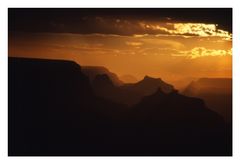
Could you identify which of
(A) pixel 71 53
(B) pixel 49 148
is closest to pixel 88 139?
(B) pixel 49 148

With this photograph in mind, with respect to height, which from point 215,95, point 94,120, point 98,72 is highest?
point 98,72

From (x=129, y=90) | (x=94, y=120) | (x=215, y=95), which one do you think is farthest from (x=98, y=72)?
(x=215, y=95)

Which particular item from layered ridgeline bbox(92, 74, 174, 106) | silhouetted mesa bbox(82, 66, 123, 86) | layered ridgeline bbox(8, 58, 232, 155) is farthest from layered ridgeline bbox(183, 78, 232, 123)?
silhouetted mesa bbox(82, 66, 123, 86)

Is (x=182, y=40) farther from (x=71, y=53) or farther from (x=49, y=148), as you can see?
(x=49, y=148)

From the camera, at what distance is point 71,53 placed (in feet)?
16.2

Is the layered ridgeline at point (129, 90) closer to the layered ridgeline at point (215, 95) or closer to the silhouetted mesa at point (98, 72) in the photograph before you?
the silhouetted mesa at point (98, 72)

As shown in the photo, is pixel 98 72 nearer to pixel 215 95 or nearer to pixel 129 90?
pixel 129 90

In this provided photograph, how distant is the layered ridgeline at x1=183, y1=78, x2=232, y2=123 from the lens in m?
4.91

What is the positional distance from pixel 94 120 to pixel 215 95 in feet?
3.33

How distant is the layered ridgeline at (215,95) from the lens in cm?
491

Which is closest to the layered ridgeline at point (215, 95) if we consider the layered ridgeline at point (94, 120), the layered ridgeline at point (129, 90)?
the layered ridgeline at point (94, 120)

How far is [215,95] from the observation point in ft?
16.1

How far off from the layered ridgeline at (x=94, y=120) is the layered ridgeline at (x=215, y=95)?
52 millimetres

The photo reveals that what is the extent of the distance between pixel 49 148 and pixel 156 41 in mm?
1248
